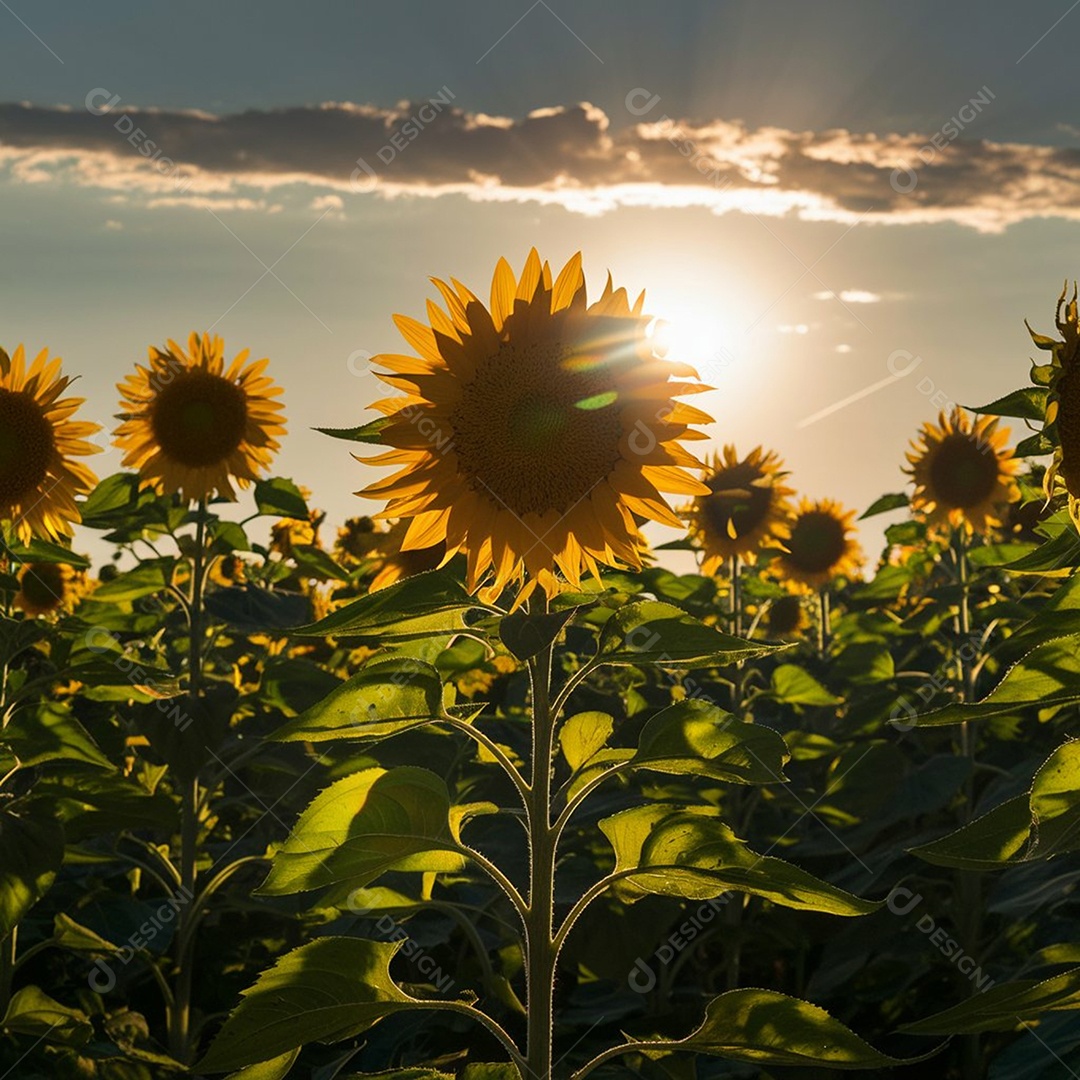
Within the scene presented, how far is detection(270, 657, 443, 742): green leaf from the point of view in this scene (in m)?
2.06

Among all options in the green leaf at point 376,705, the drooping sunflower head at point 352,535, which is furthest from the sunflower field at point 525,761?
the drooping sunflower head at point 352,535

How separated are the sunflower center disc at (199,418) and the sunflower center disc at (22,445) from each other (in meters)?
0.67

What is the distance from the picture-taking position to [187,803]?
15.1ft

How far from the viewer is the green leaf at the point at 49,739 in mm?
3523

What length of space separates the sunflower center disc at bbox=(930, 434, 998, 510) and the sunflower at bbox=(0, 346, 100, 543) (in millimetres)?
4368

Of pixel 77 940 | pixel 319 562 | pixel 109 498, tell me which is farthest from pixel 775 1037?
pixel 109 498

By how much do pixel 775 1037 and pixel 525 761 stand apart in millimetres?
2396

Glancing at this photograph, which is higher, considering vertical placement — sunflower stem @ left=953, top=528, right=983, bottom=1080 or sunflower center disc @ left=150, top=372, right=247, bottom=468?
sunflower center disc @ left=150, top=372, right=247, bottom=468

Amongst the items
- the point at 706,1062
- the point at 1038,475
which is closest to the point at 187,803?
the point at 706,1062

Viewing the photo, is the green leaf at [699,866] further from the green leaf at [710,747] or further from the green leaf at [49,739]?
the green leaf at [49,739]

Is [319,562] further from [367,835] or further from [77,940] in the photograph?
[367,835]

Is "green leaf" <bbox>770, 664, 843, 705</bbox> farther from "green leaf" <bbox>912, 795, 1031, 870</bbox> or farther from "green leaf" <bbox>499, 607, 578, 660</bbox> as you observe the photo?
"green leaf" <bbox>499, 607, 578, 660</bbox>

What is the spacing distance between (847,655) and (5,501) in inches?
143

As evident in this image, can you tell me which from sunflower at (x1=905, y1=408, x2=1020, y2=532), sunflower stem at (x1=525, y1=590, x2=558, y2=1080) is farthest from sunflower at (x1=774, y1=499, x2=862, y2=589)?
sunflower stem at (x1=525, y1=590, x2=558, y2=1080)
